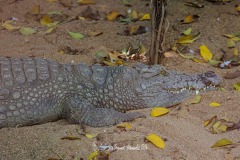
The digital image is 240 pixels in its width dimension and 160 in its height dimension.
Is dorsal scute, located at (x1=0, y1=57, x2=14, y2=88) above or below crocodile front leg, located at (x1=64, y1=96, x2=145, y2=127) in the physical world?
above

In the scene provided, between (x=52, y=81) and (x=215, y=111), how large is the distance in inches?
59.2

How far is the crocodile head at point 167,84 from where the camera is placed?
499cm

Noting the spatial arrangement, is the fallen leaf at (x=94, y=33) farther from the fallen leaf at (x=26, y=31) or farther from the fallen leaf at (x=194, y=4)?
the fallen leaf at (x=194, y=4)

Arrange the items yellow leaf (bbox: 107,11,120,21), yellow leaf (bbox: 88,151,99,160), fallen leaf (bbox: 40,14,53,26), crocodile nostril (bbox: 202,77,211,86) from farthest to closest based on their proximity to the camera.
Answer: yellow leaf (bbox: 107,11,120,21) < fallen leaf (bbox: 40,14,53,26) < crocodile nostril (bbox: 202,77,211,86) < yellow leaf (bbox: 88,151,99,160)

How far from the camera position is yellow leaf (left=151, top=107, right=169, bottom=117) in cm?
468

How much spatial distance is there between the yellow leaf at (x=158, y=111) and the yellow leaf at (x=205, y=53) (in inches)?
52.7

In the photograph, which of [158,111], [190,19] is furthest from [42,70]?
[190,19]

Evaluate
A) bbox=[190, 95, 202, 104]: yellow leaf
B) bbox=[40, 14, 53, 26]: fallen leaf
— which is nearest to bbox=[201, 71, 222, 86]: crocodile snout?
bbox=[190, 95, 202, 104]: yellow leaf

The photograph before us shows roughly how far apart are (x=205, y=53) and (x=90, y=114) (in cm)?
186

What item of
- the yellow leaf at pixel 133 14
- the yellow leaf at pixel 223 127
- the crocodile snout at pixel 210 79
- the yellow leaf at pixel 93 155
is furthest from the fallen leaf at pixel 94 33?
the yellow leaf at pixel 93 155

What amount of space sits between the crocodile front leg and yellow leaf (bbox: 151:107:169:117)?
0.38 feet

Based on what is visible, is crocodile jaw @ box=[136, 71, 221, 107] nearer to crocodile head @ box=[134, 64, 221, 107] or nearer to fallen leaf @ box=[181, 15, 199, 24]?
crocodile head @ box=[134, 64, 221, 107]

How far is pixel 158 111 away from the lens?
471 centimetres

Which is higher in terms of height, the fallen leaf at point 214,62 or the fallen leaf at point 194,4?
the fallen leaf at point 194,4
